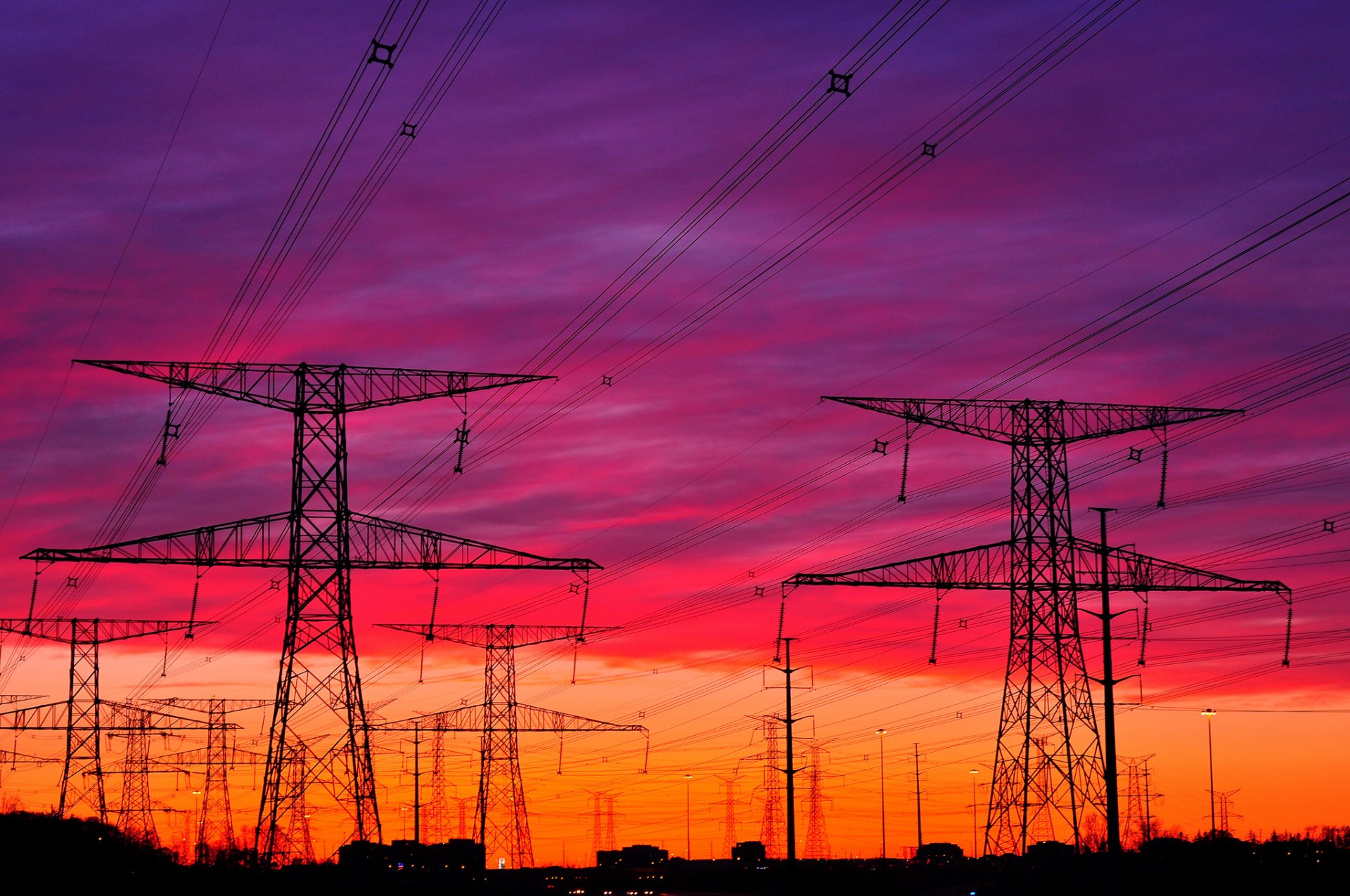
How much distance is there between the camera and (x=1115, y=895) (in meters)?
56.4

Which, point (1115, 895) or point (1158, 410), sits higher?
point (1158, 410)

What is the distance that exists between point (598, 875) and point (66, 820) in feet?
293

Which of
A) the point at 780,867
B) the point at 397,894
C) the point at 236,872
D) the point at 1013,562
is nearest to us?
the point at 1013,562

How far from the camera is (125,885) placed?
7119 centimetres

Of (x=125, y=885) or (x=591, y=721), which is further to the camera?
(x=591, y=721)

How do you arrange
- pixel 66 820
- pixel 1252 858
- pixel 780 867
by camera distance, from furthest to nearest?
pixel 780 867 < pixel 1252 858 < pixel 66 820

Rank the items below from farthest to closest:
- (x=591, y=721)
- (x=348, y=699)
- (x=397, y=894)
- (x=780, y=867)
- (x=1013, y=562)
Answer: (x=780, y=867)
(x=591, y=721)
(x=397, y=894)
(x=1013, y=562)
(x=348, y=699)

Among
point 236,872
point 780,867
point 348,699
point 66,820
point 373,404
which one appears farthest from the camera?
point 780,867

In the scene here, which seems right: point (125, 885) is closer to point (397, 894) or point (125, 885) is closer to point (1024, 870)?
point (397, 894)

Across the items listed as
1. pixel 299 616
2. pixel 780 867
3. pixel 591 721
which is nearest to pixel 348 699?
pixel 299 616

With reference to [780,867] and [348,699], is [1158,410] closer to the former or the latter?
[348,699]

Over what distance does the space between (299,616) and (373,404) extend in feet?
27.2

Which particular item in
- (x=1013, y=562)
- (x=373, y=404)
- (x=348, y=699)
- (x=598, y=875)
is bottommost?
(x=598, y=875)

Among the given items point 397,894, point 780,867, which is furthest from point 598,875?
point 397,894
